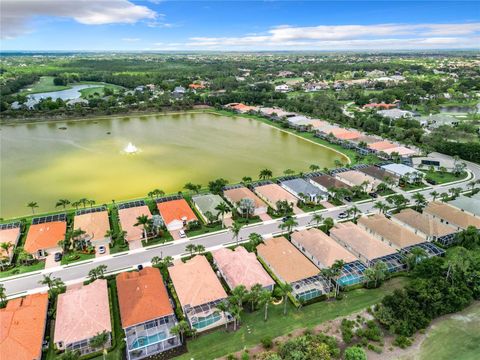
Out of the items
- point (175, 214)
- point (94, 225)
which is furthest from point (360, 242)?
point (94, 225)

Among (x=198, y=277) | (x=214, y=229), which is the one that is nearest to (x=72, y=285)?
(x=198, y=277)

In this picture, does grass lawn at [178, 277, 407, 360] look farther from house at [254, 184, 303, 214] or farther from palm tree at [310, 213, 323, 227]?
house at [254, 184, 303, 214]

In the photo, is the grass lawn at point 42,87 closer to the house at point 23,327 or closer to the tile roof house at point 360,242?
the house at point 23,327

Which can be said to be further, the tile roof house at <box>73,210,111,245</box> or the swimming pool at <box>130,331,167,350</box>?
the tile roof house at <box>73,210,111,245</box>

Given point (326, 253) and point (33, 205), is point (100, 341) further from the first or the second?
point (33, 205)

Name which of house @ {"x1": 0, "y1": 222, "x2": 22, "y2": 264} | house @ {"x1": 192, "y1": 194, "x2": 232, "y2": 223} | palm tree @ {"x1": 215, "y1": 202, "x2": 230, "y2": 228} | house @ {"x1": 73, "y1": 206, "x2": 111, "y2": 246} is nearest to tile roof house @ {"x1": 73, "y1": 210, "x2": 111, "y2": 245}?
house @ {"x1": 73, "y1": 206, "x2": 111, "y2": 246}

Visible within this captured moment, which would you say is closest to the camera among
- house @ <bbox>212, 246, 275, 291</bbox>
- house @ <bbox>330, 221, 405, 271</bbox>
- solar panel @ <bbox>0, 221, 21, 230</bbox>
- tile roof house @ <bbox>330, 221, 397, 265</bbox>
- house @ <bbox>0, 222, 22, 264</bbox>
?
house @ <bbox>212, 246, 275, 291</bbox>
